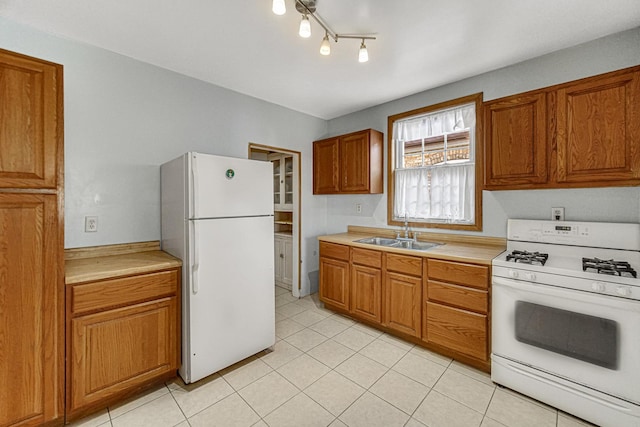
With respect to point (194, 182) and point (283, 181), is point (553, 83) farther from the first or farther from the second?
point (283, 181)

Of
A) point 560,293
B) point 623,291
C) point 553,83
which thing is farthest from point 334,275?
point 553,83

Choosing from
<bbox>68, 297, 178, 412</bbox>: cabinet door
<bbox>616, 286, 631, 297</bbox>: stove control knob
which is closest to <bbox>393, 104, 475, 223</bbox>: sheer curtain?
<bbox>616, 286, 631, 297</bbox>: stove control knob

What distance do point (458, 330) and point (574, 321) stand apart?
74 cm

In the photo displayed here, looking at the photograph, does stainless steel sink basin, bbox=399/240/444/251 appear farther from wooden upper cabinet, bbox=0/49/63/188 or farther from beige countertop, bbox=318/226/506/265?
wooden upper cabinet, bbox=0/49/63/188

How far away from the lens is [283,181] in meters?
4.17

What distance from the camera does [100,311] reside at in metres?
1.63

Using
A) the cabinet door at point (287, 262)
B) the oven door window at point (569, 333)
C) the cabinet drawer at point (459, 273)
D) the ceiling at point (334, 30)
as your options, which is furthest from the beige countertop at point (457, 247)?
the ceiling at point (334, 30)

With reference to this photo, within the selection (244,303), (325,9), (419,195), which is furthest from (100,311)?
(419,195)

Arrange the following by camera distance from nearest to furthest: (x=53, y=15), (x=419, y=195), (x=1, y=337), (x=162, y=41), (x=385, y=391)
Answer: (x=1, y=337)
(x=53, y=15)
(x=385, y=391)
(x=162, y=41)
(x=419, y=195)

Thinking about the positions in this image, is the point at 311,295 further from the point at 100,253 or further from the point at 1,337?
the point at 1,337

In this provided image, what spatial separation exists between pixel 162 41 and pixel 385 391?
3.13 m

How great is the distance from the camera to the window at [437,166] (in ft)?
8.80

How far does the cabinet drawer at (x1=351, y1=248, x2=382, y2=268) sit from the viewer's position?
8.78ft

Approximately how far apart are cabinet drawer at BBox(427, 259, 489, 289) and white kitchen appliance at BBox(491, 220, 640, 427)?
0.29ft
